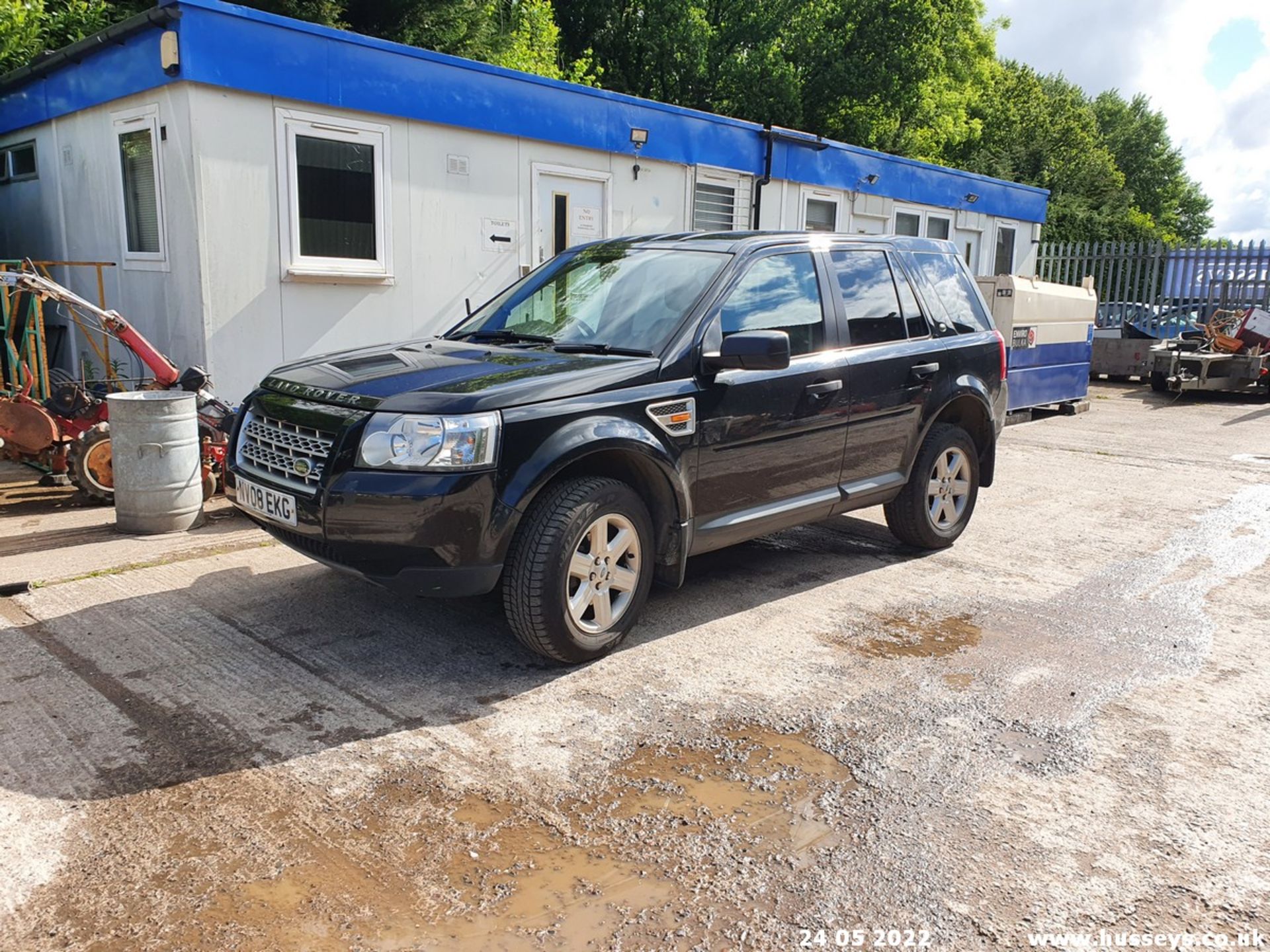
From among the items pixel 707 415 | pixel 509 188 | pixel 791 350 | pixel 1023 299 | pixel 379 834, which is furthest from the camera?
pixel 1023 299

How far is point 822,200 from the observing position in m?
13.9

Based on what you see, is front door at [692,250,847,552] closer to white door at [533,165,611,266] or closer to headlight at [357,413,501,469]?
headlight at [357,413,501,469]

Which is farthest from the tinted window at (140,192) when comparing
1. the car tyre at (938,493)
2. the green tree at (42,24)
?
the car tyre at (938,493)

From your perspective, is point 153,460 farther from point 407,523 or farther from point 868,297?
point 868,297

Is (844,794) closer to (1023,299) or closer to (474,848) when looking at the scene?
(474,848)

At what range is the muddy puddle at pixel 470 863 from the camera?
2664mm

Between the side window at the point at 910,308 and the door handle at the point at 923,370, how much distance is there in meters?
0.19

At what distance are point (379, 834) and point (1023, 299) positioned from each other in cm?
1046

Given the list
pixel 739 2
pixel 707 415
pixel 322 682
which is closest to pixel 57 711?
Result: pixel 322 682

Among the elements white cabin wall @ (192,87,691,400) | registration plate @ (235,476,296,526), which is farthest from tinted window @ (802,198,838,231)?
registration plate @ (235,476,296,526)

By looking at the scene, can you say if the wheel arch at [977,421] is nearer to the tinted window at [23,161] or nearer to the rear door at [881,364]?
the rear door at [881,364]

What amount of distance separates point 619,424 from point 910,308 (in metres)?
2.50

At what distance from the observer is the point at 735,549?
643 cm

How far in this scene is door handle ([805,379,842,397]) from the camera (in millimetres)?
5152
